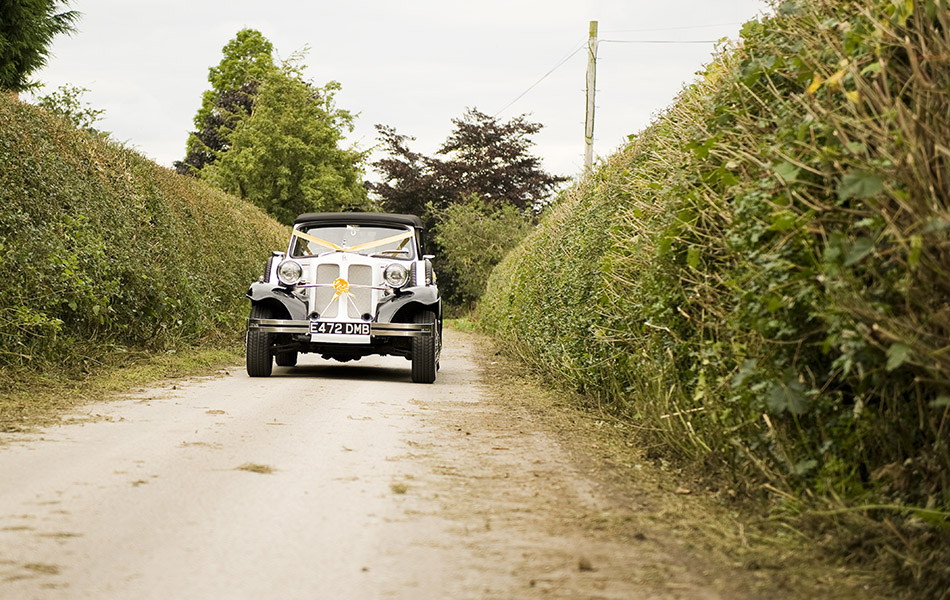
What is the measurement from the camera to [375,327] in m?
12.2

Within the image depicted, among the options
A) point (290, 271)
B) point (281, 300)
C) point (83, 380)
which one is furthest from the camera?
point (290, 271)

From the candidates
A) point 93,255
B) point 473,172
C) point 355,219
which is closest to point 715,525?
point 93,255

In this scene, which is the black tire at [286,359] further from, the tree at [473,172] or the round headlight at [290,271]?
the tree at [473,172]

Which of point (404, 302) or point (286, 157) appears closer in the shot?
point (404, 302)

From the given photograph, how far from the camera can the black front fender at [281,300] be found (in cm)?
1234

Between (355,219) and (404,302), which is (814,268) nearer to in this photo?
(404,302)

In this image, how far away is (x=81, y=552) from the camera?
4059mm

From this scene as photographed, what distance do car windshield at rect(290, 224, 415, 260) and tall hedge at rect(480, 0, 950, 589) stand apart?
658cm

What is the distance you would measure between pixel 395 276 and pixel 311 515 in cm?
811

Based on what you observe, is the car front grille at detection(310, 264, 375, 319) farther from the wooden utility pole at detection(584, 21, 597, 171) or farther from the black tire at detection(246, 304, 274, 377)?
the wooden utility pole at detection(584, 21, 597, 171)

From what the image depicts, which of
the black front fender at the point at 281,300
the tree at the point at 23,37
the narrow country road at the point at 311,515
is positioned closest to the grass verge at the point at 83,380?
the narrow country road at the point at 311,515

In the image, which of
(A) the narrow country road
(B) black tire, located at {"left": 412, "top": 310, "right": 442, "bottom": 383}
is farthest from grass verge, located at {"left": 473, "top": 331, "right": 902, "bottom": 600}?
(B) black tire, located at {"left": 412, "top": 310, "right": 442, "bottom": 383}

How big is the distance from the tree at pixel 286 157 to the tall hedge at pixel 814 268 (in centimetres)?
3670

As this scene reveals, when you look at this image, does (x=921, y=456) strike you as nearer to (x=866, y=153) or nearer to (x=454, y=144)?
(x=866, y=153)
